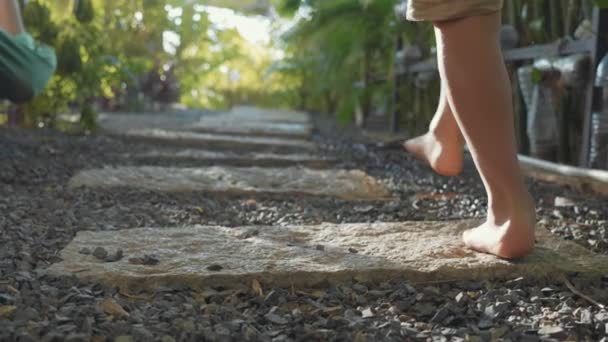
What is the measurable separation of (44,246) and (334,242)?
57 cm

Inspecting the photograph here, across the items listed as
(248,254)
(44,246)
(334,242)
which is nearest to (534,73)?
(334,242)

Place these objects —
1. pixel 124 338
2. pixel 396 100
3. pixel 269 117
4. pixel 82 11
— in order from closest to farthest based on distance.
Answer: pixel 124 338 < pixel 82 11 < pixel 396 100 < pixel 269 117

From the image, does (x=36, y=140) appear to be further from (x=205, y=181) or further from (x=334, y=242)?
(x=334, y=242)

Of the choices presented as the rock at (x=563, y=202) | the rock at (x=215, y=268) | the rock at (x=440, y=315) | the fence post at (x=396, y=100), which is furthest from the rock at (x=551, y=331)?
the fence post at (x=396, y=100)

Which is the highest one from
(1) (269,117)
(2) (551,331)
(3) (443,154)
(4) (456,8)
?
(4) (456,8)

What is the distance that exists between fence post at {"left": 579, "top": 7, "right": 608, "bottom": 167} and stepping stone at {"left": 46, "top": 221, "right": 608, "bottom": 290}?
0.85m

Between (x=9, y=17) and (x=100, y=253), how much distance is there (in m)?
1.43

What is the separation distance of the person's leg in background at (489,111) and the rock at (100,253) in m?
0.68

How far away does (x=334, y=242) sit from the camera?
1361 mm

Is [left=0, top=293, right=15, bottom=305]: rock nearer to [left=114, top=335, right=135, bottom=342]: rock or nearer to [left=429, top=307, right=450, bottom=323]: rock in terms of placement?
[left=114, top=335, right=135, bottom=342]: rock

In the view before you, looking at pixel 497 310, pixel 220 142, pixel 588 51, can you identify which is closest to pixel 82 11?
pixel 220 142

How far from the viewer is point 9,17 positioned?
2.32 metres

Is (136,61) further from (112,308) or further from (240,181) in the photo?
(112,308)

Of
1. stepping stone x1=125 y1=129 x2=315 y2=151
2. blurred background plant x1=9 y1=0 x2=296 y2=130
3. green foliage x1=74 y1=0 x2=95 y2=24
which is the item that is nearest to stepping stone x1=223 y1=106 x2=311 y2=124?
blurred background plant x1=9 y1=0 x2=296 y2=130
